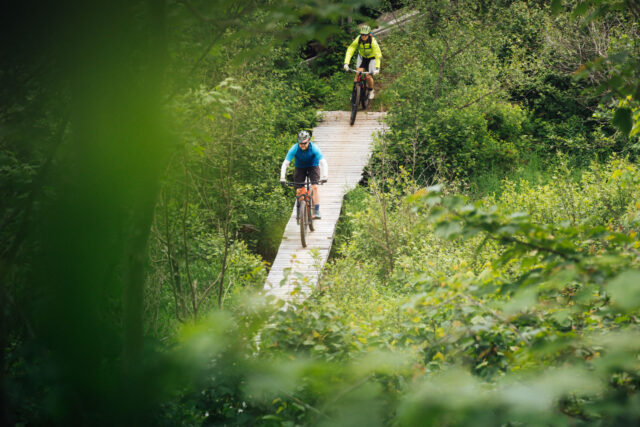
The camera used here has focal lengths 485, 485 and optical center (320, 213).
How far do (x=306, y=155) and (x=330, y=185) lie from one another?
2101 millimetres

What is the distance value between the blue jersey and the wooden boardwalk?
125 centimetres

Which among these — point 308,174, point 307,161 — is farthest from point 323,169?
point 308,174

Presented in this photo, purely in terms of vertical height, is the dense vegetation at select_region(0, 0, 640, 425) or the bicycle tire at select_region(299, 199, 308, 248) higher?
the dense vegetation at select_region(0, 0, 640, 425)

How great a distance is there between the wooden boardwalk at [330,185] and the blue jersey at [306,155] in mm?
1255

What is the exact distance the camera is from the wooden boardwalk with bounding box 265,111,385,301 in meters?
7.68

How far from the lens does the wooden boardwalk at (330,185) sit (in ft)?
25.2

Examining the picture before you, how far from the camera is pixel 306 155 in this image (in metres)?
8.48

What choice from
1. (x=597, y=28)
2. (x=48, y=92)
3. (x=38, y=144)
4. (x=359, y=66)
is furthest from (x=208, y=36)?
(x=597, y=28)

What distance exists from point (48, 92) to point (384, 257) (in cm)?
664

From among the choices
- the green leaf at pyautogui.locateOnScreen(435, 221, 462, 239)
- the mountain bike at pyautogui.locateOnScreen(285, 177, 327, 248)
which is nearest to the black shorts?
the mountain bike at pyautogui.locateOnScreen(285, 177, 327, 248)

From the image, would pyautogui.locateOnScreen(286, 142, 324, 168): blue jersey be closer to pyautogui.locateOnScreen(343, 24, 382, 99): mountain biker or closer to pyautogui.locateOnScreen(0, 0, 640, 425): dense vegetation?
pyautogui.locateOnScreen(0, 0, 640, 425): dense vegetation

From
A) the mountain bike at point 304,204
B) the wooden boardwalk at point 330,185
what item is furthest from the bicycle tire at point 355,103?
the mountain bike at point 304,204

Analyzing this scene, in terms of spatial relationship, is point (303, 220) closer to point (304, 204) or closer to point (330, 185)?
point (304, 204)

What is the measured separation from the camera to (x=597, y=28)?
34.8ft
